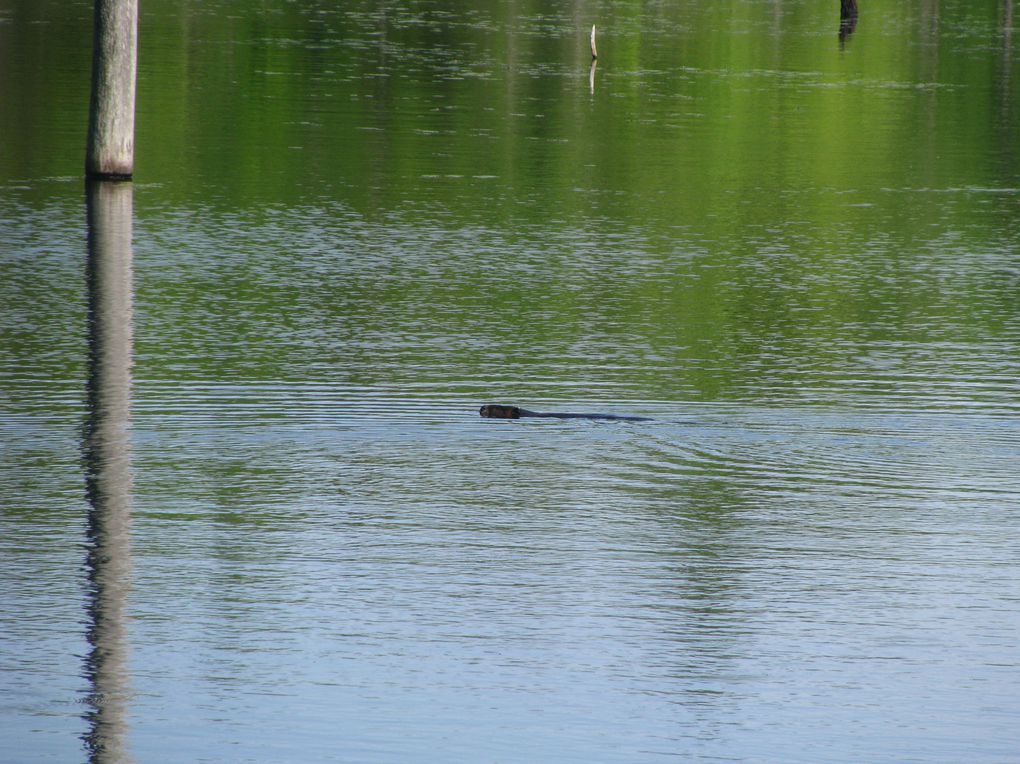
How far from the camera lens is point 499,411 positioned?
11055mm

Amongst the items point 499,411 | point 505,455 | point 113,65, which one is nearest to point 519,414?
point 499,411

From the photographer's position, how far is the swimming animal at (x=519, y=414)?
436 inches

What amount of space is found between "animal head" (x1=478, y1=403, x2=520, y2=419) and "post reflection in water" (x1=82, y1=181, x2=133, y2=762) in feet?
6.44

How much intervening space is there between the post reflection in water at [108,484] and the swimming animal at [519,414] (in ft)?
6.50

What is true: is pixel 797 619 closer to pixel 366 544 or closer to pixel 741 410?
pixel 366 544

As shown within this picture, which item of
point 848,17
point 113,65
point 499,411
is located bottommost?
point 499,411

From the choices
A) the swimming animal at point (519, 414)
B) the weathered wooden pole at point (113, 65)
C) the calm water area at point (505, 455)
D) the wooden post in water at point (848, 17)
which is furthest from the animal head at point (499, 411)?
the wooden post in water at point (848, 17)

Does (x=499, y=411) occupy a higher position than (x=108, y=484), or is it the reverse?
(x=499, y=411)

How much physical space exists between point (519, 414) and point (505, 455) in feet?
2.63

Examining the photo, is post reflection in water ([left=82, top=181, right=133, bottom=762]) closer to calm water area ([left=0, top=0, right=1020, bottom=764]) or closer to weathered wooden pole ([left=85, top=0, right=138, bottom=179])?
calm water area ([left=0, top=0, right=1020, bottom=764])

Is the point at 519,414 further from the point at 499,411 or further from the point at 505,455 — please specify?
the point at 505,455

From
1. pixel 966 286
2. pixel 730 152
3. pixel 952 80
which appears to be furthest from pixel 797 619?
pixel 952 80

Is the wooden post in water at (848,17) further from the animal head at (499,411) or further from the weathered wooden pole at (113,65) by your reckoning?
the animal head at (499,411)

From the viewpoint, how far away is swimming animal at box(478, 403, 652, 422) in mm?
11062
